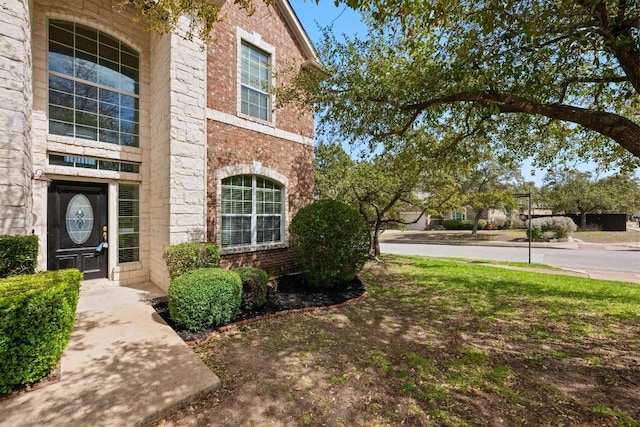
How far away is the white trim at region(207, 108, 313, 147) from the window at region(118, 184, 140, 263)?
2698 millimetres

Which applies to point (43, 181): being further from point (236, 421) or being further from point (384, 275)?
point (384, 275)

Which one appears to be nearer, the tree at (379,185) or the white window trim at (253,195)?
the white window trim at (253,195)

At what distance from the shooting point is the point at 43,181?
5.61 meters

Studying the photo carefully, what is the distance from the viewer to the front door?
→ 20.4 feet

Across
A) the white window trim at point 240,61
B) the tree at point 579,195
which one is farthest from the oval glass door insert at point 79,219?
the tree at point 579,195

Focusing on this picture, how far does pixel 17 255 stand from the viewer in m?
4.21

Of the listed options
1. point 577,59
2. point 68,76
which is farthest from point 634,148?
point 68,76

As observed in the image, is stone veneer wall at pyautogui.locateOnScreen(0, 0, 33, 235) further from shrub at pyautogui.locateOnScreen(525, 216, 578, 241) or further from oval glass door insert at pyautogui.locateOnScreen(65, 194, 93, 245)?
shrub at pyautogui.locateOnScreen(525, 216, 578, 241)

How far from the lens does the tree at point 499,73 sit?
395 centimetres

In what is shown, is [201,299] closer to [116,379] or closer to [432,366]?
[116,379]

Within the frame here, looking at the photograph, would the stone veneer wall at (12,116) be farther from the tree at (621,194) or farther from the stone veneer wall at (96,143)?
the tree at (621,194)

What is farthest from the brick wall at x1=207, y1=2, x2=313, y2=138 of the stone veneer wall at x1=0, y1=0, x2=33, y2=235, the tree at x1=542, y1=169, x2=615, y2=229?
the tree at x1=542, y1=169, x2=615, y2=229

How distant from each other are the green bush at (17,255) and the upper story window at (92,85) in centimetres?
303

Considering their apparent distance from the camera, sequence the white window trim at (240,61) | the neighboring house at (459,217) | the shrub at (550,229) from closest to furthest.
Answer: the white window trim at (240,61)
the shrub at (550,229)
the neighboring house at (459,217)
